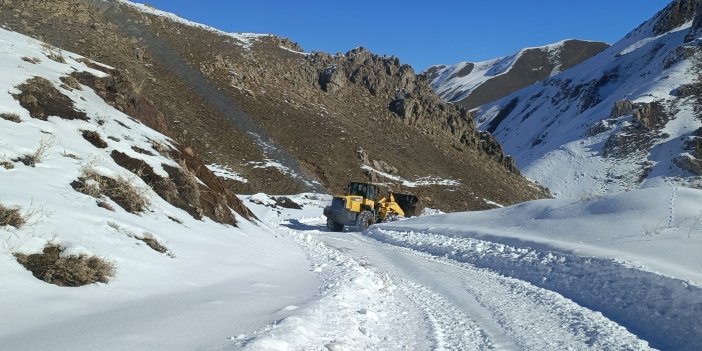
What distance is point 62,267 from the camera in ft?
17.8

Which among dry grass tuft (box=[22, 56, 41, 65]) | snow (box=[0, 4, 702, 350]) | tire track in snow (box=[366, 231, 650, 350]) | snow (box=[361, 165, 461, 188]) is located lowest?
tire track in snow (box=[366, 231, 650, 350])

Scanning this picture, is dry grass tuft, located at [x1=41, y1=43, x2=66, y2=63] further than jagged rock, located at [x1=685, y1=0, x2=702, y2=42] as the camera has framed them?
No

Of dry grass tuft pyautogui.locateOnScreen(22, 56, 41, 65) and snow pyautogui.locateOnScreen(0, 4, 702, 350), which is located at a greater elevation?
dry grass tuft pyautogui.locateOnScreen(22, 56, 41, 65)

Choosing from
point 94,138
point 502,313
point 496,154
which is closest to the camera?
point 502,313

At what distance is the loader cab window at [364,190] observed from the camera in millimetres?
27094

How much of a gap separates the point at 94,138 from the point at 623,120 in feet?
273

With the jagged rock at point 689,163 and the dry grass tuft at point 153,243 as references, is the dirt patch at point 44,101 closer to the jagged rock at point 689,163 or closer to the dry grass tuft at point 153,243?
the dry grass tuft at point 153,243

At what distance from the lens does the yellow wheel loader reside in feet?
81.7

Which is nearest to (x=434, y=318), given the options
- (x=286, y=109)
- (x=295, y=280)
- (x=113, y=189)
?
(x=295, y=280)

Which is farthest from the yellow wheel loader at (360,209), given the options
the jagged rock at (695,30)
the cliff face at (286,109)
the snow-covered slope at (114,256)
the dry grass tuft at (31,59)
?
the jagged rock at (695,30)

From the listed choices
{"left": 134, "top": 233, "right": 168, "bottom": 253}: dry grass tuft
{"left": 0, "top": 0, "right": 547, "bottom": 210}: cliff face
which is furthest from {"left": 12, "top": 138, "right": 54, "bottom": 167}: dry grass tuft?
{"left": 0, "top": 0, "right": 547, "bottom": 210}: cliff face

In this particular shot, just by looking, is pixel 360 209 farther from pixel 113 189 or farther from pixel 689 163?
pixel 689 163

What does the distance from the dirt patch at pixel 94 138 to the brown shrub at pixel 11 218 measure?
16.9ft

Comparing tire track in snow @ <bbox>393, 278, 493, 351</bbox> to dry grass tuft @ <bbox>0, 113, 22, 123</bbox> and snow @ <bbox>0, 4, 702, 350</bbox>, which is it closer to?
snow @ <bbox>0, 4, 702, 350</bbox>
